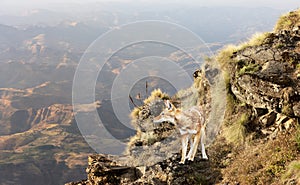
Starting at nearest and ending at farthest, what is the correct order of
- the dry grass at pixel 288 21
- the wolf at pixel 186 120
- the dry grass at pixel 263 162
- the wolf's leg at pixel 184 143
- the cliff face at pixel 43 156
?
the dry grass at pixel 263 162
the wolf at pixel 186 120
the wolf's leg at pixel 184 143
the dry grass at pixel 288 21
the cliff face at pixel 43 156

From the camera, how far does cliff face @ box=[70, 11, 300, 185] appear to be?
8.43 metres

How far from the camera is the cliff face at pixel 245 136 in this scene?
27.7ft

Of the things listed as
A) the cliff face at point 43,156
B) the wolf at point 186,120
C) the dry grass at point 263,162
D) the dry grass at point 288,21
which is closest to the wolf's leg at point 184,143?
the wolf at point 186,120

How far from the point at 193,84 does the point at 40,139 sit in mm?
158154

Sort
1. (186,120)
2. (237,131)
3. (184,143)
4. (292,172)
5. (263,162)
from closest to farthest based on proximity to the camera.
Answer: (292,172) < (263,162) < (186,120) < (184,143) < (237,131)

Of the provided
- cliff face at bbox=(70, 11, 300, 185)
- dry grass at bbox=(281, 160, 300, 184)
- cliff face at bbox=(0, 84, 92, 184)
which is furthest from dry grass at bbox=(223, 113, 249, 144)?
cliff face at bbox=(0, 84, 92, 184)

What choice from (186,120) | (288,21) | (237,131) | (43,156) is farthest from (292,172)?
(43,156)

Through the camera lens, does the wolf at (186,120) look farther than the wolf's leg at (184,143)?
No

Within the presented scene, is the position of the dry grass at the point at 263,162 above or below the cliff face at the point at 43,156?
above

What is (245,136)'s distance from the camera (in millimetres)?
10391

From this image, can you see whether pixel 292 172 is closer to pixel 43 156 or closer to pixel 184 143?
pixel 184 143

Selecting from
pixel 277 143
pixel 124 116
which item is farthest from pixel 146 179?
pixel 124 116

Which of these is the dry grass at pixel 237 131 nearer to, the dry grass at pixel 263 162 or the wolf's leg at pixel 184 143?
the dry grass at pixel 263 162

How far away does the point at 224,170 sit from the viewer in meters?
9.23
